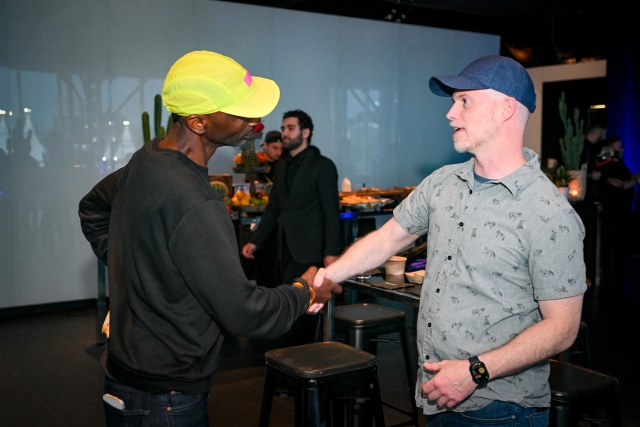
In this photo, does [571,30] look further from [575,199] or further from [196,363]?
[196,363]

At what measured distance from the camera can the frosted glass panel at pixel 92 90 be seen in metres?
6.02

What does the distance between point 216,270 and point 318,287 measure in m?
0.55

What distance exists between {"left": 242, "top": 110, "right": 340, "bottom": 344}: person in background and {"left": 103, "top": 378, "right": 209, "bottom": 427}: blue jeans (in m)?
2.78

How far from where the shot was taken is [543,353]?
65.7 inches

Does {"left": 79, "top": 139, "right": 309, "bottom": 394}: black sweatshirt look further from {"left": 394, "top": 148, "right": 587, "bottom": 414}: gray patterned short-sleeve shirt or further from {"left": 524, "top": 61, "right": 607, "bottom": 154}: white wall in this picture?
{"left": 524, "top": 61, "right": 607, "bottom": 154}: white wall

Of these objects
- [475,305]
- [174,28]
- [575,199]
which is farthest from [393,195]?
[475,305]

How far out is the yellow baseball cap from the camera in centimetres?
172

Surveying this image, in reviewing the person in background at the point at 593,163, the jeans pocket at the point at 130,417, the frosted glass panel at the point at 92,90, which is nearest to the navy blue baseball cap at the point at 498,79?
the jeans pocket at the point at 130,417

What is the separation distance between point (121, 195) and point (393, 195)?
5.97 meters

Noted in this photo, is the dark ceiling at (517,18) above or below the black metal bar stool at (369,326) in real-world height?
above

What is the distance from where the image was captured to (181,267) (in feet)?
5.37

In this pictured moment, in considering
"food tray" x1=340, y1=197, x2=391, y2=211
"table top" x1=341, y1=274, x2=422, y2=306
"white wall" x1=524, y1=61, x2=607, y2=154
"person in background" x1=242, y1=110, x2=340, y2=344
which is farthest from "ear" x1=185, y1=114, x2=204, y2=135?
"white wall" x1=524, y1=61, x2=607, y2=154

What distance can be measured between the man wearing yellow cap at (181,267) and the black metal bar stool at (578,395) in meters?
1.06

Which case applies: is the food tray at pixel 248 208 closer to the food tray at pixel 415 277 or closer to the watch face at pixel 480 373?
the food tray at pixel 415 277
